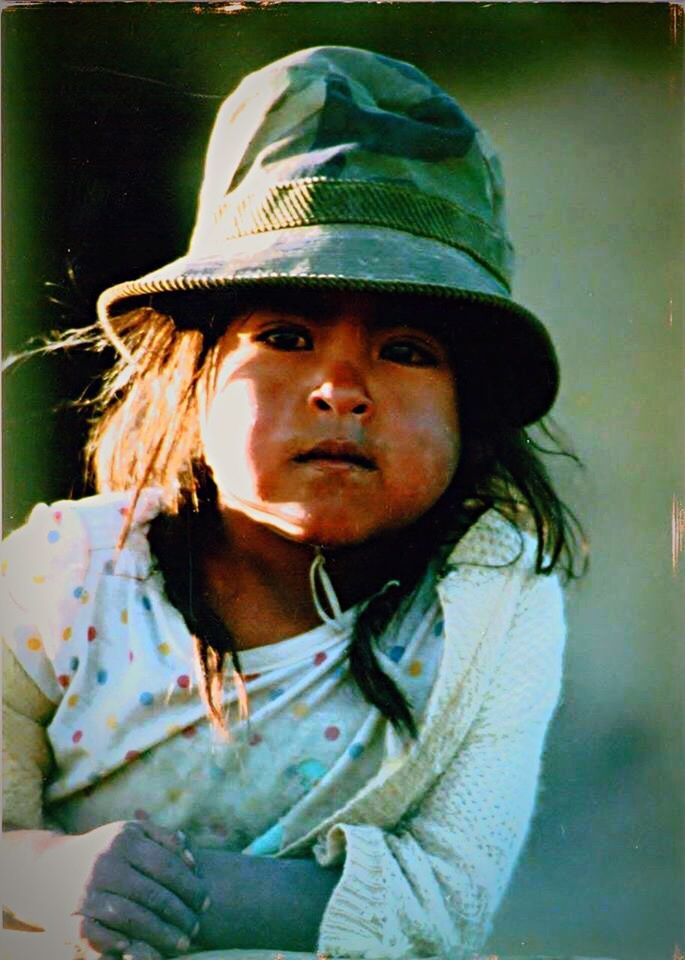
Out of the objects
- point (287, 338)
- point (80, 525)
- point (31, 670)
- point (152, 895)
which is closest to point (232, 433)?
point (287, 338)

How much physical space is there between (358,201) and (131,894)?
0.68 metres

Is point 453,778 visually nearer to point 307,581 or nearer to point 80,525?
point 307,581

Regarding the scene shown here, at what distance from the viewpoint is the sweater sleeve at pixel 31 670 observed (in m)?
1.51

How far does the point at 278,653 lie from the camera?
149 centimetres

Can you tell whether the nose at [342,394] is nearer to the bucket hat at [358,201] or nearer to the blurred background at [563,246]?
the bucket hat at [358,201]

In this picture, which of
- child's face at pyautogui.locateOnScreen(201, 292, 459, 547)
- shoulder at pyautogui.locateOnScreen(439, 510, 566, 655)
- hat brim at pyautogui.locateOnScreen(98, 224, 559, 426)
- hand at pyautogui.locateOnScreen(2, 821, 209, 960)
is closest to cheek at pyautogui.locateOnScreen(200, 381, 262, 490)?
child's face at pyautogui.locateOnScreen(201, 292, 459, 547)

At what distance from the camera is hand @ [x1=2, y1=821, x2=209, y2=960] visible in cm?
140

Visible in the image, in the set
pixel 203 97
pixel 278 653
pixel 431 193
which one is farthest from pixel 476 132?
pixel 278 653

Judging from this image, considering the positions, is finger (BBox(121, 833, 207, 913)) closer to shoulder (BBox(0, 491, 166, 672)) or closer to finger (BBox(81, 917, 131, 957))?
finger (BBox(81, 917, 131, 957))

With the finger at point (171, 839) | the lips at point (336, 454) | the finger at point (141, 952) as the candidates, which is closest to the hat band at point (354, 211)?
→ the lips at point (336, 454)

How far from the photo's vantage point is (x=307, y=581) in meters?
1.51

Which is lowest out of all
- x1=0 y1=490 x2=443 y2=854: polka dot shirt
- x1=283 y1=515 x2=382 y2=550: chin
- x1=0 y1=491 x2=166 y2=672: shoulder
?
x1=0 y1=490 x2=443 y2=854: polka dot shirt

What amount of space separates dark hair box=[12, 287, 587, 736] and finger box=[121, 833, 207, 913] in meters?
0.14

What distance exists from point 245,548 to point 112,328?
10.7 inches
